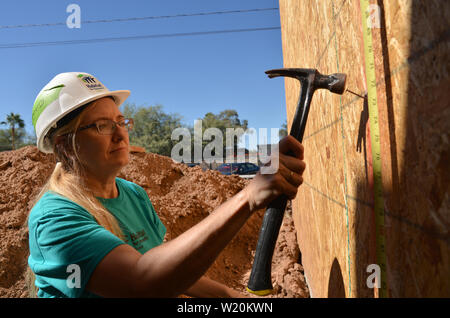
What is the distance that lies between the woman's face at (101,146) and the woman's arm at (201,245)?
100 centimetres

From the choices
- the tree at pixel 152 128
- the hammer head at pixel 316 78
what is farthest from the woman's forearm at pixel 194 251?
the tree at pixel 152 128

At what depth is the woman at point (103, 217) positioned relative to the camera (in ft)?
3.92

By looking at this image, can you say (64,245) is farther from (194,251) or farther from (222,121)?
(222,121)

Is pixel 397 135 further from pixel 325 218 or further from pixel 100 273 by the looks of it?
pixel 325 218

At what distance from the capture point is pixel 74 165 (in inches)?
79.0

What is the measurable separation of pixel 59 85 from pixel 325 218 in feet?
8.24

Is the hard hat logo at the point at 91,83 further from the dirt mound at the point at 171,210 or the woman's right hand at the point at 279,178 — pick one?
the dirt mound at the point at 171,210

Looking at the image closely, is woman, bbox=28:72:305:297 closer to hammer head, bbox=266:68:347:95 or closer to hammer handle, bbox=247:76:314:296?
hammer handle, bbox=247:76:314:296

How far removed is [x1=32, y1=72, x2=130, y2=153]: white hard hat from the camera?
206 cm

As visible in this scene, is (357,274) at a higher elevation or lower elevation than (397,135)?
lower

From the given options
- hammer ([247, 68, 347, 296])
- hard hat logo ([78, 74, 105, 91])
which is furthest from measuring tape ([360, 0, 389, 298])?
hard hat logo ([78, 74, 105, 91])

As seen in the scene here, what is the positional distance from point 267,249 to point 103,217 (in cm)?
109
